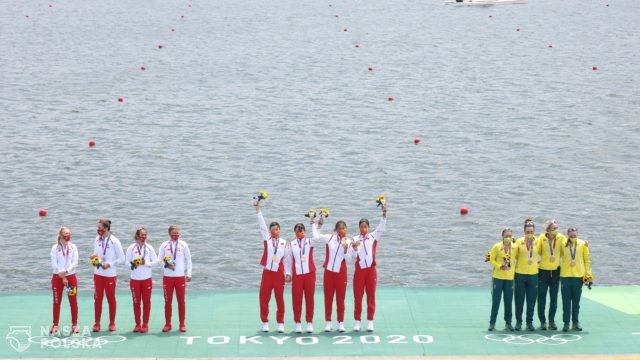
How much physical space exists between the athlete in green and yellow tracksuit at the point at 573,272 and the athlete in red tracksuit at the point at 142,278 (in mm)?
6932

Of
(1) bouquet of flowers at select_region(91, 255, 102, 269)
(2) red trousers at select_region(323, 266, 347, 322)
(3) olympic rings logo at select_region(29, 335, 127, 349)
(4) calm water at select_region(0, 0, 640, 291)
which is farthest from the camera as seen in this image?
(4) calm water at select_region(0, 0, 640, 291)

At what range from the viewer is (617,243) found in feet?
102

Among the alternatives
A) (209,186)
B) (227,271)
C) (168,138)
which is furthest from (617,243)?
(168,138)

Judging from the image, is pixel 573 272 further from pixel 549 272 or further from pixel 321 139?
pixel 321 139

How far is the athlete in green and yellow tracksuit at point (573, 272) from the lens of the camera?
1958 cm

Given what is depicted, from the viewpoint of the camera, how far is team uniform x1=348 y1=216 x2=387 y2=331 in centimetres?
1972

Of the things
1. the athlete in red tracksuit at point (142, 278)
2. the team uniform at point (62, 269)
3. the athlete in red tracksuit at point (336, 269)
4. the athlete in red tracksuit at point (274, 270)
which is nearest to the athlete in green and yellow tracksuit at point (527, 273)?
the athlete in red tracksuit at point (336, 269)

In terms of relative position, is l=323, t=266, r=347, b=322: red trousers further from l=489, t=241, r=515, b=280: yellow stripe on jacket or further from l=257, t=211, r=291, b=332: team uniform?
l=489, t=241, r=515, b=280: yellow stripe on jacket

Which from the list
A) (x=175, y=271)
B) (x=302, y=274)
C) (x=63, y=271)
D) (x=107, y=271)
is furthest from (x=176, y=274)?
(x=302, y=274)

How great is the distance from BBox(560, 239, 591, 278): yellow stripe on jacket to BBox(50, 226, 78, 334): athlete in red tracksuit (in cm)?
829

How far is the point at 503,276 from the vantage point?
19672 millimetres

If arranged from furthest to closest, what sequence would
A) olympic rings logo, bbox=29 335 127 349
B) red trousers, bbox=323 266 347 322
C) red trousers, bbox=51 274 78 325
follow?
1. red trousers, bbox=323 266 347 322
2. red trousers, bbox=51 274 78 325
3. olympic rings logo, bbox=29 335 127 349

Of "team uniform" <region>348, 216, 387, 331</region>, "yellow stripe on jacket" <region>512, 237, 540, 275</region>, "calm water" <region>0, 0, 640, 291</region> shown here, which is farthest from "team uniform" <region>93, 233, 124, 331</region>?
"calm water" <region>0, 0, 640, 291</region>

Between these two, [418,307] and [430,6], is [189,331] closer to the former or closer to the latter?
[418,307]
